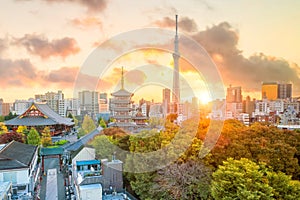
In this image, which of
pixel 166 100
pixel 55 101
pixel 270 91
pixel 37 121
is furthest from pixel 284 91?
pixel 55 101

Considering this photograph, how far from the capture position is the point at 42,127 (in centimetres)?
2758

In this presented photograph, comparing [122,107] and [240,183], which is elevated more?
[122,107]

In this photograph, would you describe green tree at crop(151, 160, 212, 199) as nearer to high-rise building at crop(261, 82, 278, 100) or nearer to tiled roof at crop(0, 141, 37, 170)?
tiled roof at crop(0, 141, 37, 170)

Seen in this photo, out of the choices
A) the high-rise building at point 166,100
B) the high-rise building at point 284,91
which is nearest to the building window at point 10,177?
the high-rise building at point 166,100

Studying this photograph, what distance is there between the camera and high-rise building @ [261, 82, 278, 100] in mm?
40603

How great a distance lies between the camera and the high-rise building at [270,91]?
133 ft

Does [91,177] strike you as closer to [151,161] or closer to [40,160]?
[151,161]

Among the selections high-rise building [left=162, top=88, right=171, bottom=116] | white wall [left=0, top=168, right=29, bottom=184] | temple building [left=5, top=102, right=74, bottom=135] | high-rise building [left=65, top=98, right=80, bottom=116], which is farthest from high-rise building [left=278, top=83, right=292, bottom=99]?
high-rise building [left=65, top=98, right=80, bottom=116]

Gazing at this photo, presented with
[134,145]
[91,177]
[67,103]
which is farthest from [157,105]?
[91,177]

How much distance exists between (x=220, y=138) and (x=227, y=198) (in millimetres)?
3525

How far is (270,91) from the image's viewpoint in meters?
41.3

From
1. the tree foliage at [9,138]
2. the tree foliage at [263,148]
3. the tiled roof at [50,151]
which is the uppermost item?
the tree foliage at [263,148]

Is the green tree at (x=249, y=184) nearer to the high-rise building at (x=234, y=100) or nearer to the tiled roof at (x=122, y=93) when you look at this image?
the tiled roof at (x=122, y=93)

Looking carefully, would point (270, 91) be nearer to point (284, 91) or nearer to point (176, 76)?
point (284, 91)
